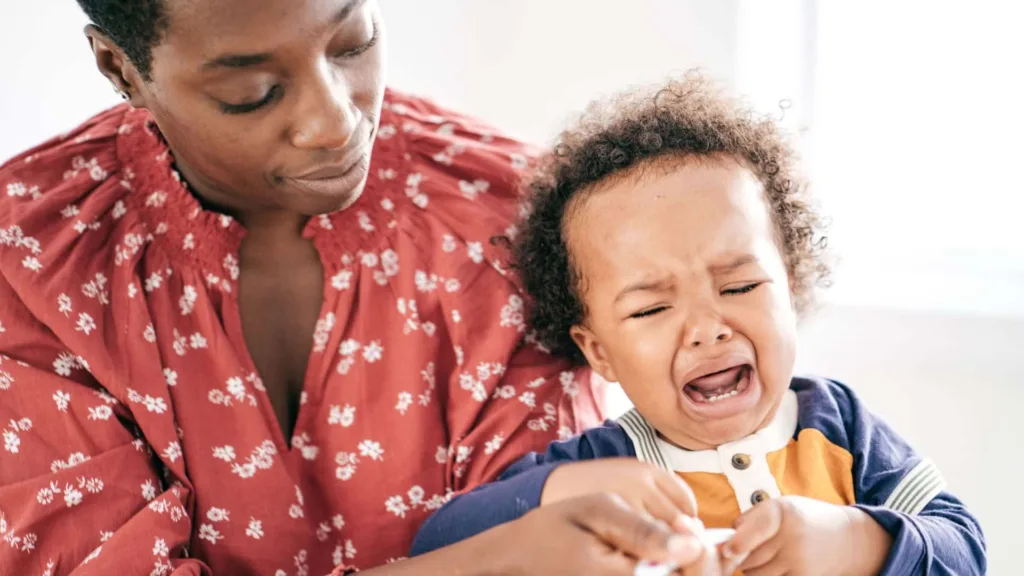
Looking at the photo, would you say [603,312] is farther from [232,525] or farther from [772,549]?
[232,525]

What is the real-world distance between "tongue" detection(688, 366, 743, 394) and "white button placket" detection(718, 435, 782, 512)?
7 cm

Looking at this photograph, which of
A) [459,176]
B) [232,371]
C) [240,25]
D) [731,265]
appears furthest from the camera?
[459,176]

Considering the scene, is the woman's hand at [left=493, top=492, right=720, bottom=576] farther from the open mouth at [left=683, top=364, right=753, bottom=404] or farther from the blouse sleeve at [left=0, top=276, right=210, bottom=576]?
the blouse sleeve at [left=0, top=276, right=210, bottom=576]

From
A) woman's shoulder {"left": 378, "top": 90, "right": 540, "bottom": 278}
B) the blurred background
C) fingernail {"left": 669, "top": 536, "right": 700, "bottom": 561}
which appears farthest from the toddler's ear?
the blurred background

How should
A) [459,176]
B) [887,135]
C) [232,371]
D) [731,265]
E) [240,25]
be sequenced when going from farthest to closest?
[887,135] → [459,176] → [232,371] → [731,265] → [240,25]

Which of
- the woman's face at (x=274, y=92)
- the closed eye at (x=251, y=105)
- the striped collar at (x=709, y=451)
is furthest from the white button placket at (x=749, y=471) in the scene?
the closed eye at (x=251, y=105)

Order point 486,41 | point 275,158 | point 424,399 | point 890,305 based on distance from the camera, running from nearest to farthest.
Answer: point 275,158, point 424,399, point 890,305, point 486,41

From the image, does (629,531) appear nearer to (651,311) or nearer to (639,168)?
(651,311)

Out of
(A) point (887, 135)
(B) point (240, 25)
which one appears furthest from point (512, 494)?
(A) point (887, 135)

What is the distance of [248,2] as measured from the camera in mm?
1054

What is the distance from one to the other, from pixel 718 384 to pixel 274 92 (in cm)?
55

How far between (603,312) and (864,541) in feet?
1.18

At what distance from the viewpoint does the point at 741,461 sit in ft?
3.88

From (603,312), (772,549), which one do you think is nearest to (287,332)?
(603,312)
